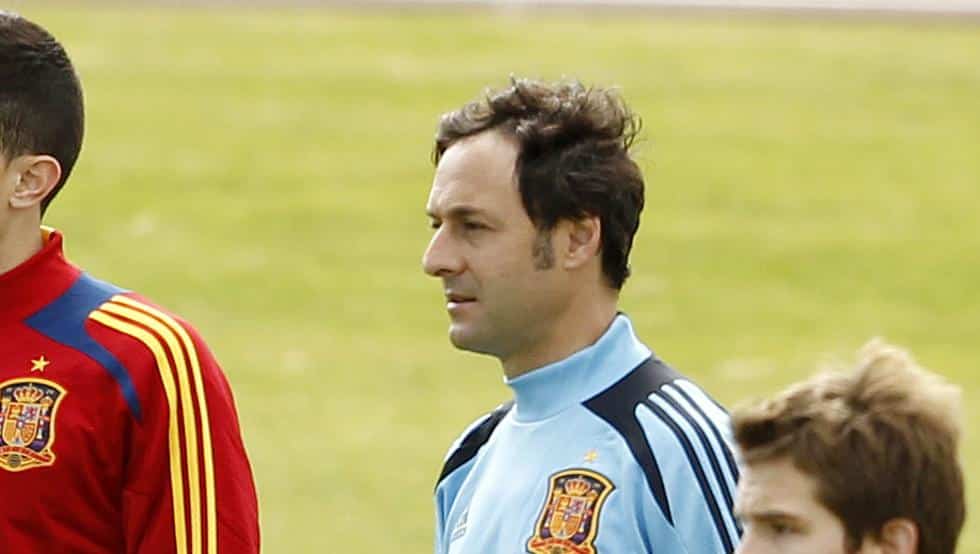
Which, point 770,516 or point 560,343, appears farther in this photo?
point 560,343

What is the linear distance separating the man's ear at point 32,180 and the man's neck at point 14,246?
0.04m

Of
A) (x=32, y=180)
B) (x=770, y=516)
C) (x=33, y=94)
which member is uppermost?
(x=33, y=94)

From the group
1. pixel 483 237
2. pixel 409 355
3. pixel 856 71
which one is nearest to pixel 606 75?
pixel 856 71

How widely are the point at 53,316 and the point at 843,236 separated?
18.1m

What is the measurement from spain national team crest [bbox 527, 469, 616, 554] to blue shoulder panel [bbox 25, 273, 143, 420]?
740mm

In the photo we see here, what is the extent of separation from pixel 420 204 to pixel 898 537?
63.5 feet

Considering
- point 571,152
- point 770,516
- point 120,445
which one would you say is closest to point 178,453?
point 120,445

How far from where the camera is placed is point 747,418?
366 cm

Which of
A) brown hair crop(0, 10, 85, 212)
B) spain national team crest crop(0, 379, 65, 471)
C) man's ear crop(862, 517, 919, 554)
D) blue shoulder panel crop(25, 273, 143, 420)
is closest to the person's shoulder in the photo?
blue shoulder panel crop(25, 273, 143, 420)

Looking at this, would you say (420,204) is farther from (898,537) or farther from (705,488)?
(898,537)

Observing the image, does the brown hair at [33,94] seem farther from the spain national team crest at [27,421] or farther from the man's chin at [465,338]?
the man's chin at [465,338]

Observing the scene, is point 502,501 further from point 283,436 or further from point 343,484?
point 283,436

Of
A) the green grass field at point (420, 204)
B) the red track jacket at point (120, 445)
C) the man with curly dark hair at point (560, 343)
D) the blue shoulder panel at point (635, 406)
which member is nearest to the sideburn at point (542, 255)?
the man with curly dark hair at point (560, 343)

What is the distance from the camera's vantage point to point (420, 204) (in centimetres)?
2278
